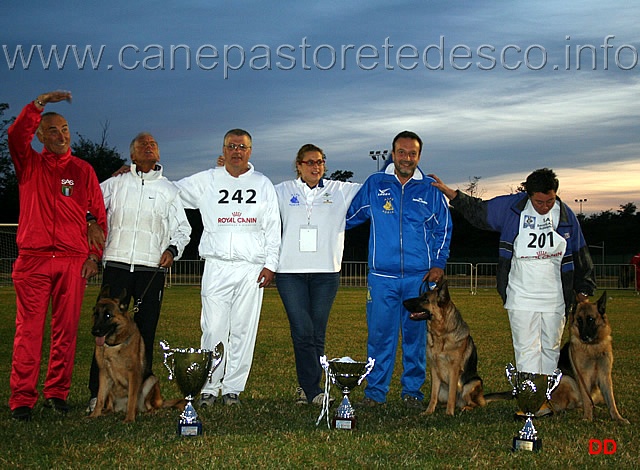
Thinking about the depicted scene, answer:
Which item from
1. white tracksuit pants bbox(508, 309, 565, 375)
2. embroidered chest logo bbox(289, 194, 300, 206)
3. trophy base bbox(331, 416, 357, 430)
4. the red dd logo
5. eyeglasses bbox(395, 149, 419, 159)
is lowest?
the red dd logo

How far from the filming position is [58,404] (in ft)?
18.5

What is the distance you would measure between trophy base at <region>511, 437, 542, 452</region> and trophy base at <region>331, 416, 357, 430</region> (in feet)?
3.74

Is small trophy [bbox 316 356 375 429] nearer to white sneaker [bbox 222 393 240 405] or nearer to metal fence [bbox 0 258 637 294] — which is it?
white sneaker [bbox 222 393 240 405]

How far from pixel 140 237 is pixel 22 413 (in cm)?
161

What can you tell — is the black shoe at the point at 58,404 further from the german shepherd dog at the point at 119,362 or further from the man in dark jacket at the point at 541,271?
the man in dark jacket at the point at 541,271

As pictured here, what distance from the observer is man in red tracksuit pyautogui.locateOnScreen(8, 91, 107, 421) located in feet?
17.7

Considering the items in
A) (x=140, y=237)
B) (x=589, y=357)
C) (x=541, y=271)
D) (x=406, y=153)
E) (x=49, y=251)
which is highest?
(x=406, y=153)

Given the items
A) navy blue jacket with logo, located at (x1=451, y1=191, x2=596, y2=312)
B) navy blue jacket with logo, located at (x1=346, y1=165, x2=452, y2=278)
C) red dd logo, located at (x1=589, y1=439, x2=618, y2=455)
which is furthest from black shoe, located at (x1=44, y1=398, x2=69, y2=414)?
red dd logo, located at (x1=589, y1=439, x2=618, y2=455)

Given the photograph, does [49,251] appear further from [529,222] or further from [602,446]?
[602,446]

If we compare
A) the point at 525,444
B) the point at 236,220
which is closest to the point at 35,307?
the point at 236,220

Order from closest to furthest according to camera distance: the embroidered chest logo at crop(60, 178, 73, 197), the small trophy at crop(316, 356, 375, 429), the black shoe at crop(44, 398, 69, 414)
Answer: the small trophy at crop(316, 356, 375, 429) < the embroidered chest logo at crop(60, 178, 73, 197) < the black shoe at crop(44, 398, 69, 414)

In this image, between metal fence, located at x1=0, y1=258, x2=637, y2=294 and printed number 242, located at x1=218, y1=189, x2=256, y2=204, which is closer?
printed number 242, located at x1=218, y1=189, x2=256, y2=204

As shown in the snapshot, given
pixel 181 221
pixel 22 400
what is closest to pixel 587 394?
pixel 181 221

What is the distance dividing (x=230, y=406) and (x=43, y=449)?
1729 mm
